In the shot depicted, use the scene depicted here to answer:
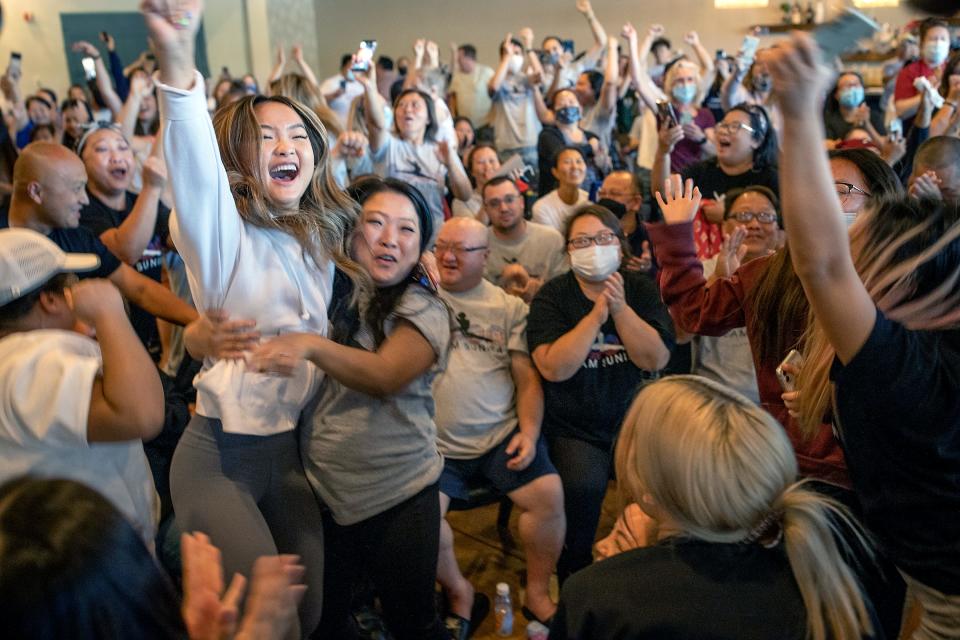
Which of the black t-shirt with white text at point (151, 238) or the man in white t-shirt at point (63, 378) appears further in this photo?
the black t-shirt with white text at point (151, 238)

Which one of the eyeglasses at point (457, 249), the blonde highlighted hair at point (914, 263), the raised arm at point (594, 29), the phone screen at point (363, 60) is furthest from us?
the raised arm at point (594, 29)

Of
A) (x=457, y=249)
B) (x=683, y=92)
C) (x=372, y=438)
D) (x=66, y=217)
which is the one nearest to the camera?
(x=372, y=438)

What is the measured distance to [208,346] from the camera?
56.2 inches

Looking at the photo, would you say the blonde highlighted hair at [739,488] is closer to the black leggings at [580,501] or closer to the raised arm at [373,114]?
the black leggings at [580,501]

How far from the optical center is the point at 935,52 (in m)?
5.28

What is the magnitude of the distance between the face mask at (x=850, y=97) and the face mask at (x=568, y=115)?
6.32 ft

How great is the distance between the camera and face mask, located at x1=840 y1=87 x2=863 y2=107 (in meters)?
5.79

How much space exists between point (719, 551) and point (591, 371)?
5.16 feet

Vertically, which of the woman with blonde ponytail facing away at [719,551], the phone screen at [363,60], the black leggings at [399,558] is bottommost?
the black leggings at [399,558]

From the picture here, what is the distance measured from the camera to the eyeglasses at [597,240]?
2857mm

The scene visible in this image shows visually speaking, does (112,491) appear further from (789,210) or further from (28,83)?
(28,83)

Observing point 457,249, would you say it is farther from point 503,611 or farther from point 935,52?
point 935,52

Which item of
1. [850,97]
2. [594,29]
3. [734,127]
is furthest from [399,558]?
[594,29]

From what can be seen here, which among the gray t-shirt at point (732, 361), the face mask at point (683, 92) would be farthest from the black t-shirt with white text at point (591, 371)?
the face mask at point (683, 92)
